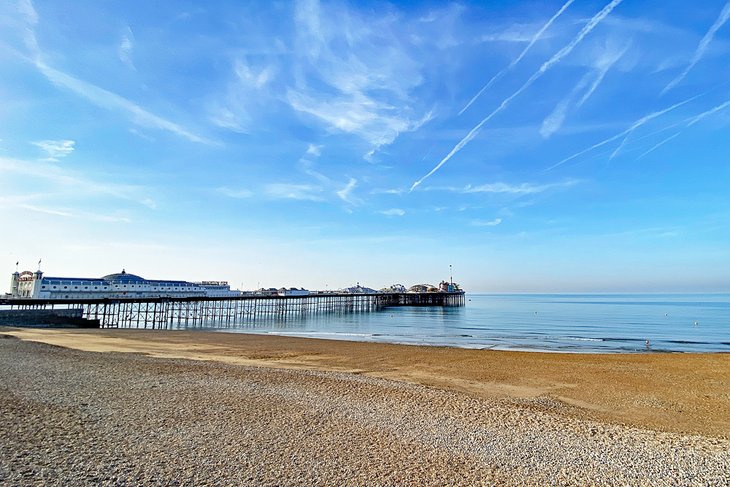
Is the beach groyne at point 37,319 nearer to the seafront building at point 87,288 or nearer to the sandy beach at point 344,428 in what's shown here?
the seafront building at point 87,288

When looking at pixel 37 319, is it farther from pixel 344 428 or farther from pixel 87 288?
pixel 344 428

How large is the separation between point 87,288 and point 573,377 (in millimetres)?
74776

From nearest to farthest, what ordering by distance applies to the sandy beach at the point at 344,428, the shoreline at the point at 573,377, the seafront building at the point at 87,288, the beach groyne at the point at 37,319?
the sandy beach at the point at 344,428 < the shoreline at the point at 573,377 < the beach groyne at the point at 37,319 < the seafront building at the point at 87,288

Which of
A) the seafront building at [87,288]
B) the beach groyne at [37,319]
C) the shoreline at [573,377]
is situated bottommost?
the shoreline at [573,377]

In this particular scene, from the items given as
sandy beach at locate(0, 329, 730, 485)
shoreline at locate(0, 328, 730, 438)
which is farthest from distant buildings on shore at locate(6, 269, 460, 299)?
sandy beach at locate(0, 329, 730, 485)

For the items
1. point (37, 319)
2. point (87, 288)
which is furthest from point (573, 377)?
point (87, 288)

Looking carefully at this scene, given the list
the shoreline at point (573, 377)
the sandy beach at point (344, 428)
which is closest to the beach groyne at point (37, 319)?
the shoreline at point (573, 377)

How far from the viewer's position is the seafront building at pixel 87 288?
203 feet

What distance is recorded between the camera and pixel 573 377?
13625 millimetres

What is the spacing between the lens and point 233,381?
10727 mm

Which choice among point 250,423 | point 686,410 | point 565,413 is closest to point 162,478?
point 250,423

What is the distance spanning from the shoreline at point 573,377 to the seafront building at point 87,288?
5640 centimetres

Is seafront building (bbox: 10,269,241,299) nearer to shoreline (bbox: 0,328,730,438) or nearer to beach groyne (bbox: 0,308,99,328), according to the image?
beach groyne (bbox: 0,308,99,328)

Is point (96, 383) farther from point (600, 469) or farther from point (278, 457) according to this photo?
point (600, 469)
